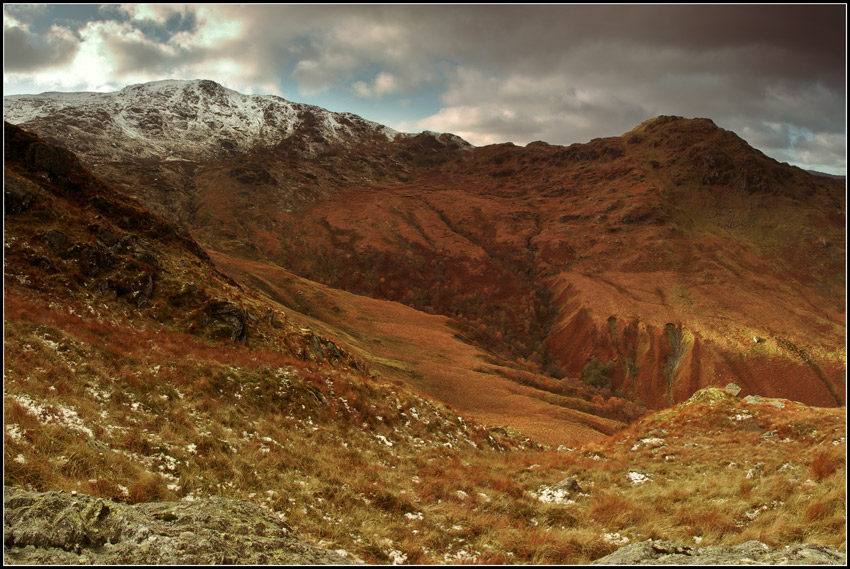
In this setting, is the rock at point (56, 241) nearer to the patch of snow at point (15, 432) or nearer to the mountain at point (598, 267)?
the patch of snow at point (15, 432)

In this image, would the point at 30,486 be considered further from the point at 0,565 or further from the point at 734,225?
the point at 734,225

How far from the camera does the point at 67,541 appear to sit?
4.54m

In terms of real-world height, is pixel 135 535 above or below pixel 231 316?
below

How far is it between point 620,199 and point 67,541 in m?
223

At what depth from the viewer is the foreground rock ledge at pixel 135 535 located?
4477 mm

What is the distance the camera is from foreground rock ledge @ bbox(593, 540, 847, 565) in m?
5.51

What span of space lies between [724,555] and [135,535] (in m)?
8.60

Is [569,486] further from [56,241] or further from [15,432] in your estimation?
[56,241]

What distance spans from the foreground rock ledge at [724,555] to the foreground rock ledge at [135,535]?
15.7 ft

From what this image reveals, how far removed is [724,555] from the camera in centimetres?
609

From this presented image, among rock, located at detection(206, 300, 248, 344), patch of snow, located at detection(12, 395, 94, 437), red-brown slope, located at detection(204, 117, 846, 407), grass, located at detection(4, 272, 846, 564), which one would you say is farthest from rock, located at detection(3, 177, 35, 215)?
red-brown slope, located at detection(204, 117, 846, 407)

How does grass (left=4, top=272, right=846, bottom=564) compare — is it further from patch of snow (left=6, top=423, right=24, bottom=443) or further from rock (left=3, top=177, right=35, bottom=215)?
rock (left=3, top=177, right=35, bottom=215)

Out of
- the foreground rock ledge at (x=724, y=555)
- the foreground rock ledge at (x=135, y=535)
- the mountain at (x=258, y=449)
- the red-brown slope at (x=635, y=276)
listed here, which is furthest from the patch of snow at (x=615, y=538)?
the red-brown slope at (x=635, y=276)

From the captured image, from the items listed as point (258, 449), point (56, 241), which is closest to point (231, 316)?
point (56, 241)
